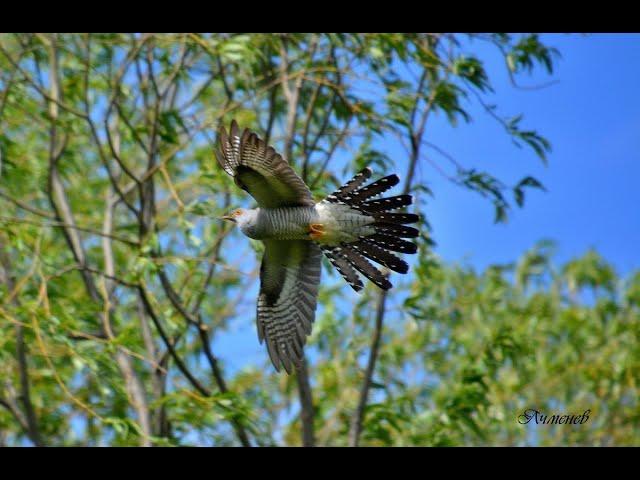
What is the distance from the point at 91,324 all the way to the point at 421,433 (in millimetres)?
2382

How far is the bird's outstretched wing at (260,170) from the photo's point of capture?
4.39 metres

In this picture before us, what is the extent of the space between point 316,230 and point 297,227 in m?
0.10

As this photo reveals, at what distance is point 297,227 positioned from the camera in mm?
4906

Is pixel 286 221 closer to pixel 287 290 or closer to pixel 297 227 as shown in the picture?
pixel 297 227

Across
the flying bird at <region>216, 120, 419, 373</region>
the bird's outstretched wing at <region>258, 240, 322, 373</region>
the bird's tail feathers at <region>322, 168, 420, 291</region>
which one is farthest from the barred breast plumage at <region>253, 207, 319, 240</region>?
the bird's outstretched wing at <region>258, 240, 322, 373</region>

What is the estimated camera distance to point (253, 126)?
25.3 feet

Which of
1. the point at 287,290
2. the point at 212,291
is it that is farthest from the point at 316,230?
the point at 212,291

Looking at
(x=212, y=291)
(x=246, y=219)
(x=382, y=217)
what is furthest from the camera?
(x=212, y=291)

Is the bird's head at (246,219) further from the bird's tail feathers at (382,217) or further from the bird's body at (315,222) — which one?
the bird's tail feathers at (382,217)

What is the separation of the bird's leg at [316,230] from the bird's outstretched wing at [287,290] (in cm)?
48

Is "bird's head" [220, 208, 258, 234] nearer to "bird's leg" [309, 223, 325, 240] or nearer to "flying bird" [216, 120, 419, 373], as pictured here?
"flying bird" [216, 120, 419, 373]

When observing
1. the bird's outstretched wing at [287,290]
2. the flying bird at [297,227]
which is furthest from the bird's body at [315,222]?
the bird's outstretched wing at [287,290]
